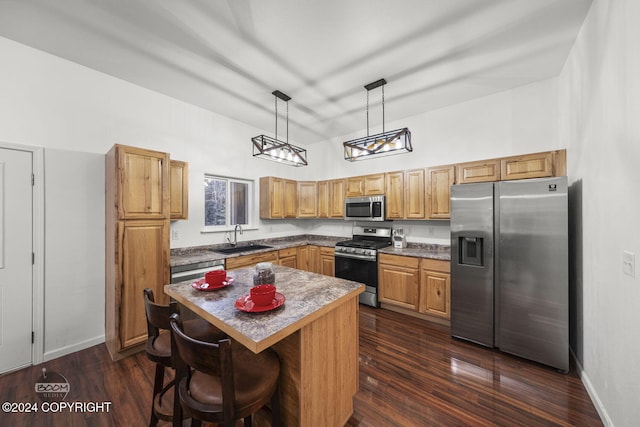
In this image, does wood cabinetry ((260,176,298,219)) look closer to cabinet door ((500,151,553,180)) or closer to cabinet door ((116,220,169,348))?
cabinet door ((116,220,169,348))

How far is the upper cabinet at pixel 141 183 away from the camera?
2.36 m

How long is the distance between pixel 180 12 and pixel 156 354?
99.4 inches

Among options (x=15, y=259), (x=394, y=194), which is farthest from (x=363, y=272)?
(x=15, y=259)

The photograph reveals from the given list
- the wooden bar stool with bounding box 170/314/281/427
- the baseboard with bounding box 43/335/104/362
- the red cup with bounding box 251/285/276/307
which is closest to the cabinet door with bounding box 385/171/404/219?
the red cup with bounding box 251/285/276/307

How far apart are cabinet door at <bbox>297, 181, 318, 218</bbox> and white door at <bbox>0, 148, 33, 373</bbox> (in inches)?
142

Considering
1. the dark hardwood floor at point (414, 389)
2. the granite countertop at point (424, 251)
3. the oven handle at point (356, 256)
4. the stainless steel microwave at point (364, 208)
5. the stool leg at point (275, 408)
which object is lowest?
the dark hardwood floor at point (414, 389)

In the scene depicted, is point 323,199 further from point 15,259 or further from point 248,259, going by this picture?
point 15,259

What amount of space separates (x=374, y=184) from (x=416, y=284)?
1777 mm

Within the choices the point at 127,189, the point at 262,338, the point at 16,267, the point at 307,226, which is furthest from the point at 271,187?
the point at 262,338

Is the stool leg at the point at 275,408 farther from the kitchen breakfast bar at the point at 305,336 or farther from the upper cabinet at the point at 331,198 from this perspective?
the upper cabinet at the point at 331,198

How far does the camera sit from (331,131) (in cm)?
468

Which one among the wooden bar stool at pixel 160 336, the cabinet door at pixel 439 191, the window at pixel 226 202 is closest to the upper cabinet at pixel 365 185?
the cabinet door at pixel 439 191

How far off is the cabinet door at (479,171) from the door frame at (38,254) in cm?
480

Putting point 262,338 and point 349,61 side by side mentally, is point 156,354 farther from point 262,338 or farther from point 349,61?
point 349,61
